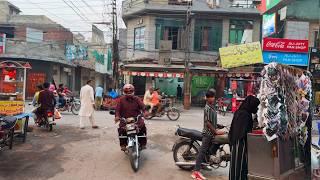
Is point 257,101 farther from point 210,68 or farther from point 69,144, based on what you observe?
point 210,68

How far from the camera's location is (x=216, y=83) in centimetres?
3062

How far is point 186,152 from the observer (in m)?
7.50

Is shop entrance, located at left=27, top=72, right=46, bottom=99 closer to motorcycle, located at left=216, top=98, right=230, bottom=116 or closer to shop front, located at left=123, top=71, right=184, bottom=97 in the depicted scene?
shop front, located at left=123, top=71, right=184, bottom=97

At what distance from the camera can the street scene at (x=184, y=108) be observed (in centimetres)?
584

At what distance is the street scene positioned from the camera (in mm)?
5840

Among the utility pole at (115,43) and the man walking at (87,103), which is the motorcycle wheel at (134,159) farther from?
the utility pole at (115,43)

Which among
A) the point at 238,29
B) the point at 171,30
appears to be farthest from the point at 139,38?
the point at 238,29

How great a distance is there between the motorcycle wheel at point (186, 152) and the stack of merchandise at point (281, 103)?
2.07m

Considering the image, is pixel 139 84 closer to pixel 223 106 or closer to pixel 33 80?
pixel 33 80

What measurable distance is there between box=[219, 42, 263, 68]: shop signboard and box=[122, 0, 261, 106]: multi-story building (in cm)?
387

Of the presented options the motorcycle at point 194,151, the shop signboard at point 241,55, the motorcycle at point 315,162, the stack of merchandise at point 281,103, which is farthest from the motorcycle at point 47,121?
the shop signboard at point 241,55

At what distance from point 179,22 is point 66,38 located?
14.2 m

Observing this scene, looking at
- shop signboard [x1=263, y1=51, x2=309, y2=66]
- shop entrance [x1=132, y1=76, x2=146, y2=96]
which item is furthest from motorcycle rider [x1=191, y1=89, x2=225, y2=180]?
shop entrance [x1=132, y1=76, x2=146, y2=96]

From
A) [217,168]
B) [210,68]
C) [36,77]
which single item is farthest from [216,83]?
[217,168]
